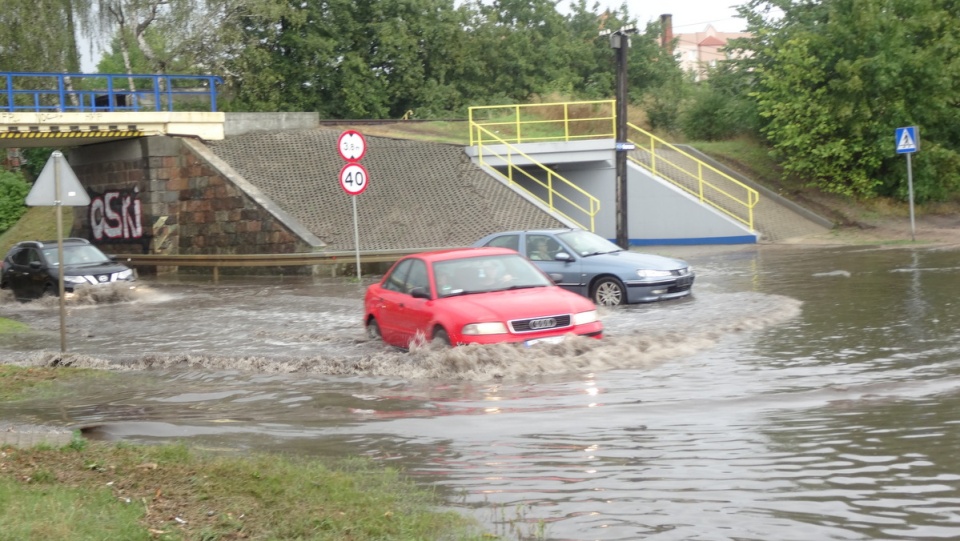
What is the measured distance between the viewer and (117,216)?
33.1m

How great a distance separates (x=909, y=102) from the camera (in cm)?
3166

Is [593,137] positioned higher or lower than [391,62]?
lower

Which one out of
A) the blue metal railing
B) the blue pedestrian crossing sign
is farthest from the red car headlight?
the blue metal railing

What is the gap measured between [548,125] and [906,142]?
13688 mm

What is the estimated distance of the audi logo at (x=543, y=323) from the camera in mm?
11797

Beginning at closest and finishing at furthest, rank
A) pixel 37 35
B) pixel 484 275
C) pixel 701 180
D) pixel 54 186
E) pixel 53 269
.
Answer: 1. pixel 484 275
2. pixel 54 186
3. pixel 53 269
4. pixel 701 180
5. pixel 37 35

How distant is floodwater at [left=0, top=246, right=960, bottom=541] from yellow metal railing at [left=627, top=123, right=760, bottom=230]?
13.3 metres

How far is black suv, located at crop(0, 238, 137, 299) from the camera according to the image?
903 inches

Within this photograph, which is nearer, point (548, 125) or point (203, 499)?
point (203, 499)

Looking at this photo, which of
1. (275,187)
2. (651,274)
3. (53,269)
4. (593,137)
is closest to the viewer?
(651,274)

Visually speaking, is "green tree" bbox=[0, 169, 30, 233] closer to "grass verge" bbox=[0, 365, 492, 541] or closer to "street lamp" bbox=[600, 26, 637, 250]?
"street lamp" bbox=[600, 26, 637, 250]

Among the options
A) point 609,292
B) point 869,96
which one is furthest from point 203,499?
point 869,96

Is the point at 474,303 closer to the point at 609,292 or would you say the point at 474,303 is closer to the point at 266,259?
the point at 609,292

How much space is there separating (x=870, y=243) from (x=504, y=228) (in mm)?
9592
